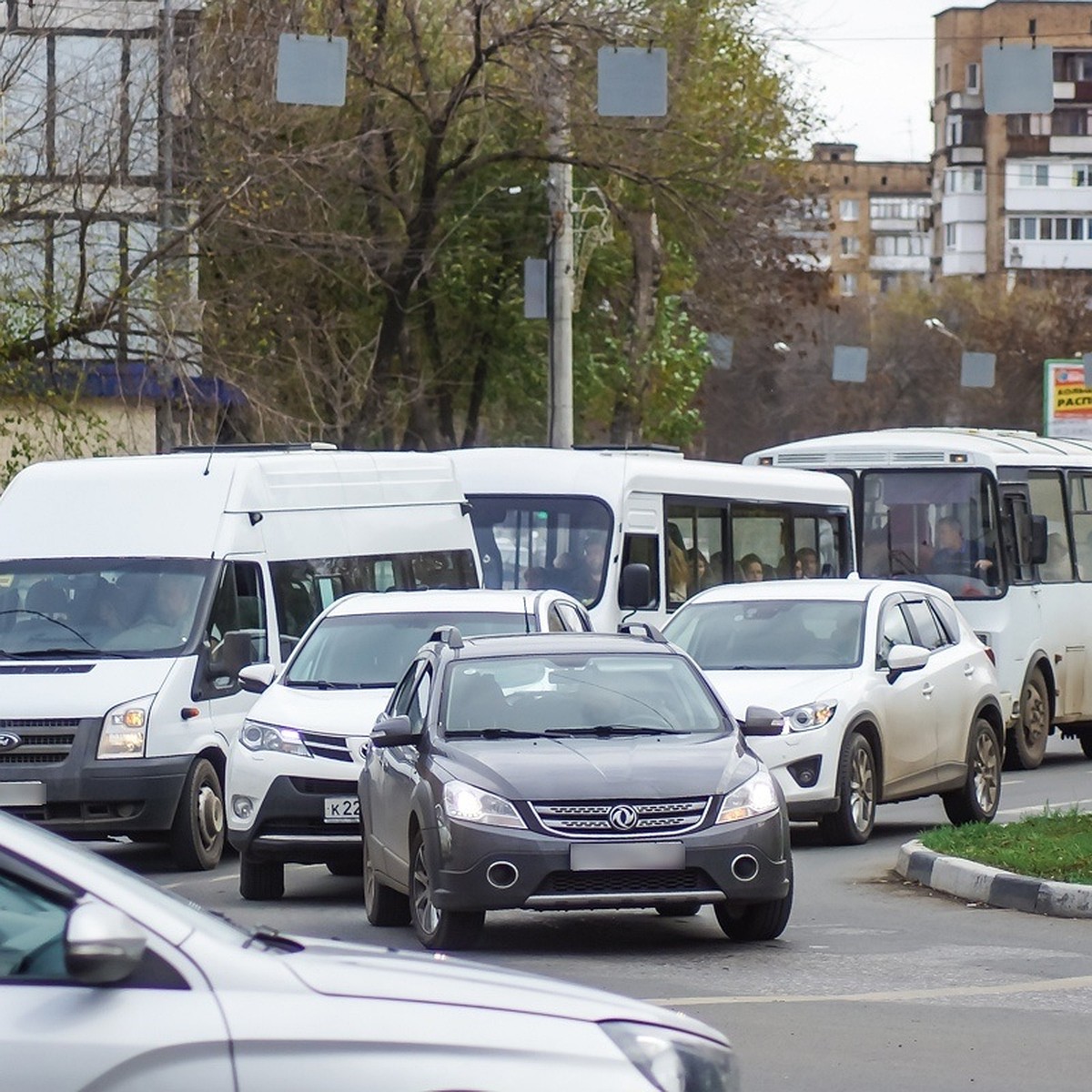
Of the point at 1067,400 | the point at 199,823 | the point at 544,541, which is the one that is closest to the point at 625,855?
the point at 199,823

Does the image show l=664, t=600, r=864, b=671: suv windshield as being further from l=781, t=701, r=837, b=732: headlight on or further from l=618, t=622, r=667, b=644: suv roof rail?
l=618, t=622, r=667, b=644: suv roof rail

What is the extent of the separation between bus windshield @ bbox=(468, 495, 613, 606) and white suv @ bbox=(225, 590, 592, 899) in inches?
269

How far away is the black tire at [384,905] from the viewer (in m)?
11.8

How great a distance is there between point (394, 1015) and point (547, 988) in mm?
441

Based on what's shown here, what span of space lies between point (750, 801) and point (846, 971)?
2.92 ft

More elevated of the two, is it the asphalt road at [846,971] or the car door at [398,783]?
the car door at [398,783]

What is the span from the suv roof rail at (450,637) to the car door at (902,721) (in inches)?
163

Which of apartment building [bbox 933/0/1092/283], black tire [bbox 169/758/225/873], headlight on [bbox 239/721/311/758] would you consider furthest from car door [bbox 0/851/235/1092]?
apartment building [bbox 933/0/1092/283]

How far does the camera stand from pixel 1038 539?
Result: 2414cm

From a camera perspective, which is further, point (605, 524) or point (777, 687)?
point (605, 524)

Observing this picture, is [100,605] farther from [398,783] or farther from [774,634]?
[398,783]

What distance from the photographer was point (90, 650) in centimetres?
1538

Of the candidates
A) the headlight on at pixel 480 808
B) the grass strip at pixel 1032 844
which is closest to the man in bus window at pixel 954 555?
the grass strip at pixel 1032 844

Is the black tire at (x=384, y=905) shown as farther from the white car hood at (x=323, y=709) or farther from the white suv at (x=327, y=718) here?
the white car hood at (x=323, y=709)
